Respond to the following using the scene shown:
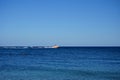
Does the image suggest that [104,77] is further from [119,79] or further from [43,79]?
[43,79]

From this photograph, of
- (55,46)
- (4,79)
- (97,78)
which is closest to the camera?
(4,79)

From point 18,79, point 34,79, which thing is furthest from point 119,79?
point 18,79

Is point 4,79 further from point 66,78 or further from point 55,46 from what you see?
point 55,46

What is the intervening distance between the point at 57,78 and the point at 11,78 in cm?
460

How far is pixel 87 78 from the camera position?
79.6 feet

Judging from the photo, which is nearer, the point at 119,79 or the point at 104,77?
the point at 119,79

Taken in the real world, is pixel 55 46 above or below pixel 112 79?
below

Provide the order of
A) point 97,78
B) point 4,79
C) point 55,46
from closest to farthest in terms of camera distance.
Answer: point 4,79
point 97,78
point 55,46

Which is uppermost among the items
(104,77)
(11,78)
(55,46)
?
(11,78)

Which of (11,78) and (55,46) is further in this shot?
(55,46)

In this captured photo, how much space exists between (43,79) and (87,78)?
4.48m

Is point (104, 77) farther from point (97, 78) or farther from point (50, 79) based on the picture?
point (50, 79)

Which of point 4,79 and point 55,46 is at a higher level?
point 4,79

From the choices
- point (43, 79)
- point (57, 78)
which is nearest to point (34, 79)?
point (43, 79)
